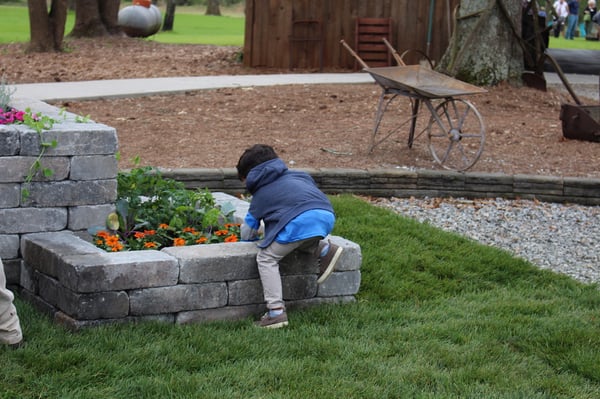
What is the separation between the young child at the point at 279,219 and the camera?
5133 mm

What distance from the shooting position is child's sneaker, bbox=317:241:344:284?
5.39 metres

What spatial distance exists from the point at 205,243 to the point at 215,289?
578 mm

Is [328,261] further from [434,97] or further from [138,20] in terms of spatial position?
[138,20]

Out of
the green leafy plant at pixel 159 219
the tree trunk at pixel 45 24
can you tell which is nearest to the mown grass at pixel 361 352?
the green leafy plant at pixel 159 219

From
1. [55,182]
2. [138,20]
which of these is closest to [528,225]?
[55,182]

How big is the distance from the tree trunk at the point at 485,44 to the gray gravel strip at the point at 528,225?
17.5ft

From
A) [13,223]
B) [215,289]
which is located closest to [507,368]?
[215,289]

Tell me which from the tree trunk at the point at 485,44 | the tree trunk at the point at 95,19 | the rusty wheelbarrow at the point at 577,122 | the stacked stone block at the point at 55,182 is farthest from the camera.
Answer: the tree trunk at the point at 95,19

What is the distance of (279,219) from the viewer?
5.18m

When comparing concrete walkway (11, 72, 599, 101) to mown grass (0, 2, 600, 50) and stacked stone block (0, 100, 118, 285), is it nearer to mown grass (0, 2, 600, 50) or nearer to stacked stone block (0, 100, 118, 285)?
stacked stone block (0, 100, 118, 285)

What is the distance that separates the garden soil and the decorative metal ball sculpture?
9.94m

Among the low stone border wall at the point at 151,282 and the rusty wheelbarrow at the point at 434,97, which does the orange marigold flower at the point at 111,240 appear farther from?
the rusty wheelbarrow at the point at 434,97

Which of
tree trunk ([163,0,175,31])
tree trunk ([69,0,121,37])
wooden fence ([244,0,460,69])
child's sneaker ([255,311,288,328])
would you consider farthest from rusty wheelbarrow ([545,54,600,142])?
tree trunk ([163,0,175,31])

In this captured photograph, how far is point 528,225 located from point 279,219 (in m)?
3.38
